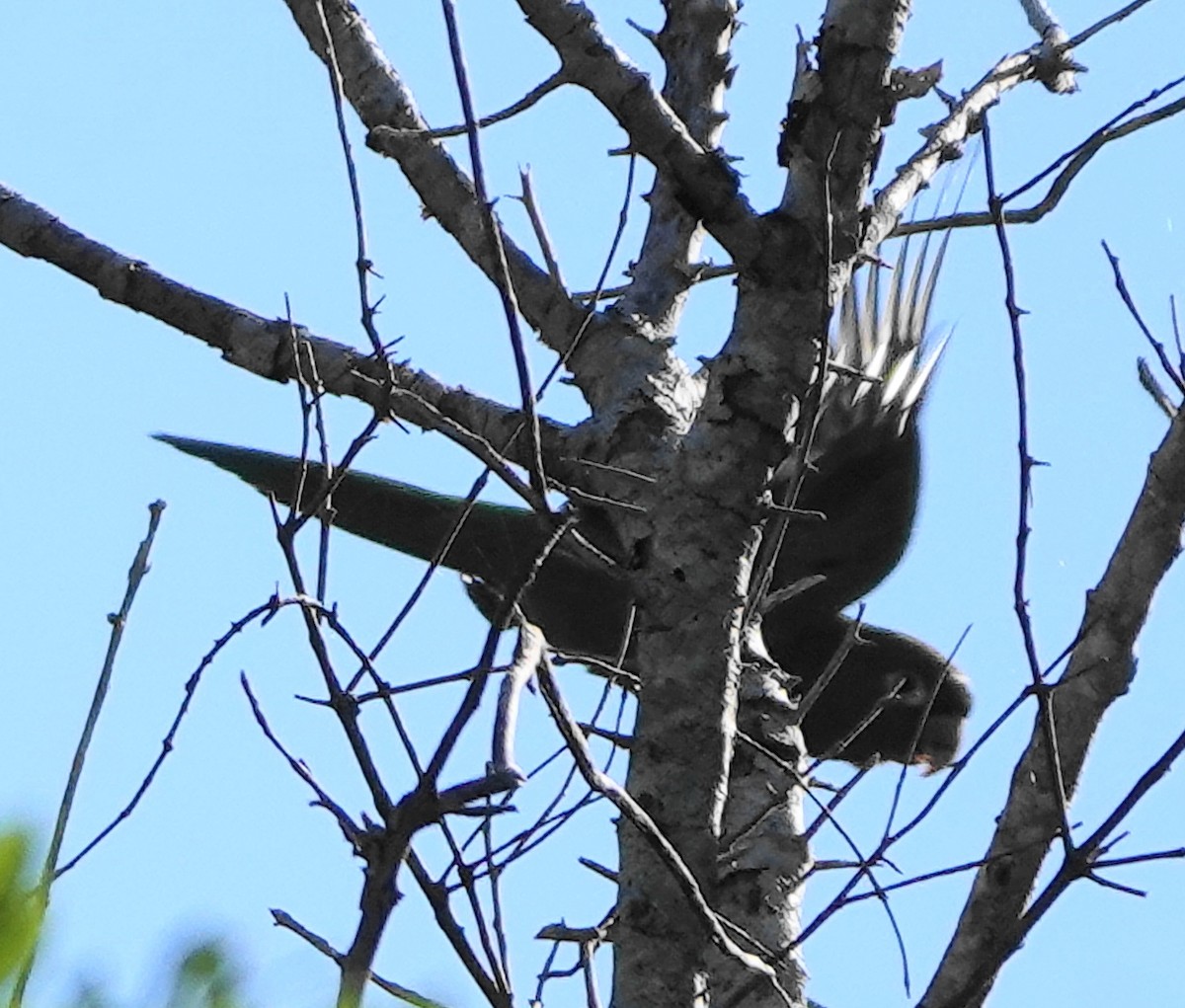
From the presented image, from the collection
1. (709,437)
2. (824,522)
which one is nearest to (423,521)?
(824,522)

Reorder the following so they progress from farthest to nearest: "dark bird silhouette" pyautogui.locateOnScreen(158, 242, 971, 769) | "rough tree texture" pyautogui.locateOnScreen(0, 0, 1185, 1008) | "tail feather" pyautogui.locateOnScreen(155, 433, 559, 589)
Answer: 1. "dark bird silhouette" pyautogui.locateOnScreen(158, 242, 971, 769)
2. "tail feather" pyautogui.locateOnScreen(155, 433, 559, 589)
3. "rough tree texture" pyautogui.locateOnScreen(0, 0, 1185, 1008)

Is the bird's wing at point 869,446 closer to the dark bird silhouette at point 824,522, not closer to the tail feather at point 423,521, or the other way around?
the dark bird silhouette at point 824,522

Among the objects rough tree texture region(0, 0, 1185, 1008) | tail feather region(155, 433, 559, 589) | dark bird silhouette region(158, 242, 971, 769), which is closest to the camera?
rough tree texture region(0, 0, 1185, 1008)

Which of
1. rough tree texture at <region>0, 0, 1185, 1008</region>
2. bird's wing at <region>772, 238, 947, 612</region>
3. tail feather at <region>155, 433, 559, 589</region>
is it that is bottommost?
rough tree texture at <region>0, 0, 1185, 1008</region>

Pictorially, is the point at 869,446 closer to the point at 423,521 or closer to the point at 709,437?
the point at 423,521

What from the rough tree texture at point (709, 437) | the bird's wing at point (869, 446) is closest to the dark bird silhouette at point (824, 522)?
the bird's wing at point (869, 446)

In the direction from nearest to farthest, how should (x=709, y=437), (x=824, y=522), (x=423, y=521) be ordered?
(x=709, y=437), (x=824, y=522), (x=423, y=521)

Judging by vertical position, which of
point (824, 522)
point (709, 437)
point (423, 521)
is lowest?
point (709, 437)

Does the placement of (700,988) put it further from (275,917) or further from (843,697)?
(843,697)

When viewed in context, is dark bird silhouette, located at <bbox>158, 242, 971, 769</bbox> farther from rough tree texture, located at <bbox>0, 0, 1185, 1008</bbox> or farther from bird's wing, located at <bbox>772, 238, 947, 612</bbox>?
rough tree texture, located at <bbox>0, 0, 1185, 1008</bbox>

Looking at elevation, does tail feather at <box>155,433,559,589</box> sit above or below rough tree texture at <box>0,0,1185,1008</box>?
above

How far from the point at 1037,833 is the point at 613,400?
975 millimetres

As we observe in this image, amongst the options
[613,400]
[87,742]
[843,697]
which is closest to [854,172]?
[613,400]

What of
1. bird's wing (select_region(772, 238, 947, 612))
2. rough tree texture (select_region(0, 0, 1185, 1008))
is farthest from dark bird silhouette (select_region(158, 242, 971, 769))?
rough tree texture (select_region(0, 0, 1185, 1008))
